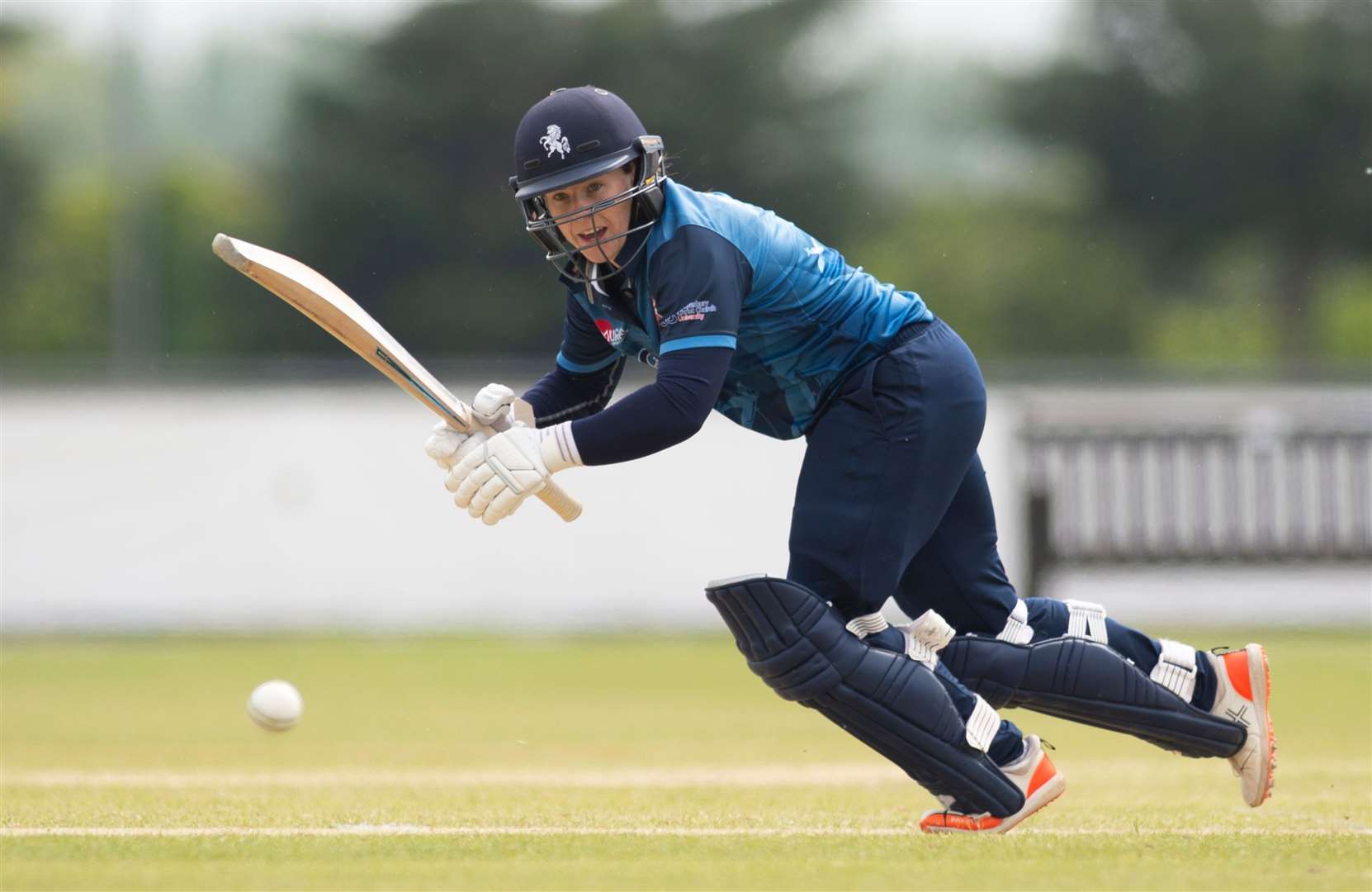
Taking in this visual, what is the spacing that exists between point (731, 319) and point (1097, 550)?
9.00 metres

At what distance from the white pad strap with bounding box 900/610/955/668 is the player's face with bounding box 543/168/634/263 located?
115 centimetres

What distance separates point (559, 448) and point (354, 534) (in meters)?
8.62

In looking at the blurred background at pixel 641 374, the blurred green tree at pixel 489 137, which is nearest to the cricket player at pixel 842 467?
the blurred background at pixel 641 374

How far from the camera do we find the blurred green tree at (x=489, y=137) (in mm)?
31578

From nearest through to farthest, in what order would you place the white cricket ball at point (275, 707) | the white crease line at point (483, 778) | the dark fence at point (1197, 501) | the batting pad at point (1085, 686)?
the batting pad at point (1085, 686)
the white crease line at point (483, 778)
the white cricket ball at point (275, 707)
the dark fence at point (1197, 501)

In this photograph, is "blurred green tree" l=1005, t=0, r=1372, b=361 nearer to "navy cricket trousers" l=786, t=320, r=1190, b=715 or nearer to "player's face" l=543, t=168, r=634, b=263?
"navy cricket trousers" l=786, t=320, r=1190, b=715

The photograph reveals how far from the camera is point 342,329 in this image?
471 centimetres

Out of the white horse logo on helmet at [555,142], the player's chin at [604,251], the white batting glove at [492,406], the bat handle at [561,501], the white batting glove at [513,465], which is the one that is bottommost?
the bat handle at [561,501]

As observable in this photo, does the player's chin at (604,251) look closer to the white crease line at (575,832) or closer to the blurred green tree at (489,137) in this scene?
→ the white crease line at (575,832)

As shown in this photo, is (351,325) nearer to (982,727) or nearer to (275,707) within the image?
(982,727)

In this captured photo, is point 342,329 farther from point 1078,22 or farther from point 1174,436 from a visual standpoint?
point 1078,22

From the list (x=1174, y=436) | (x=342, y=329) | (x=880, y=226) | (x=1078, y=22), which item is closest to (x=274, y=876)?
(x=342, y=329)

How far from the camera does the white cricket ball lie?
6.16 meters

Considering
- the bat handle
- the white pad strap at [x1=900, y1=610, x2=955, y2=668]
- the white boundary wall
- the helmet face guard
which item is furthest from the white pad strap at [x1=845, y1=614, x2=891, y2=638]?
the white boundary wall
